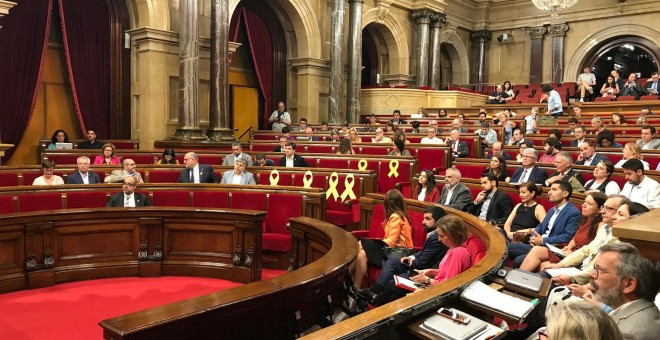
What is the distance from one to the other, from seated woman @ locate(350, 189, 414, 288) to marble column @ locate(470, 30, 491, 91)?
657 inches

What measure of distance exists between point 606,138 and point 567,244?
3440mm

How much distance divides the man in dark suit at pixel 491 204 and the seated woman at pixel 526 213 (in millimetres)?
152

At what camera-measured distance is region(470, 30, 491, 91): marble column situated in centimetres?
1973

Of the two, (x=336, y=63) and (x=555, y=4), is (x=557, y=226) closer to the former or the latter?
(x=336, y=63)

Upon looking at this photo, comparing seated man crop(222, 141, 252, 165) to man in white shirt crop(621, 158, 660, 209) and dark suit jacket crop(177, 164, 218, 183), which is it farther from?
man in white shirt crop(621, 158, 660, 209)

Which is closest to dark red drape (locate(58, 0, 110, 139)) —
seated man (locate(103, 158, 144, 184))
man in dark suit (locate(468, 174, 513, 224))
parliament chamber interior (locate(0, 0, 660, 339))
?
parliament chamber interior (locate(0, 0, 660, 339))

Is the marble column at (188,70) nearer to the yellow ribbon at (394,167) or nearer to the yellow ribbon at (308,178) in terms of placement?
the yellow ribbon at (308,178)

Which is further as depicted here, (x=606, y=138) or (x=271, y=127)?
(x=271, y=127)

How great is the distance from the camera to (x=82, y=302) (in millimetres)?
4004

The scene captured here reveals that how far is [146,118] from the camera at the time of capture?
1007 cm

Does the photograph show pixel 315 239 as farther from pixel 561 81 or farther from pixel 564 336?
pixel 561 81

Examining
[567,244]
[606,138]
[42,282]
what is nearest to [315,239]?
[567,244]

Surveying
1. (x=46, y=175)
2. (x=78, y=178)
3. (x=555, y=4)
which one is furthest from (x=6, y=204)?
(x=555, y=4)

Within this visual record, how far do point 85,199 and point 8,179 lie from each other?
1676 millimetres
